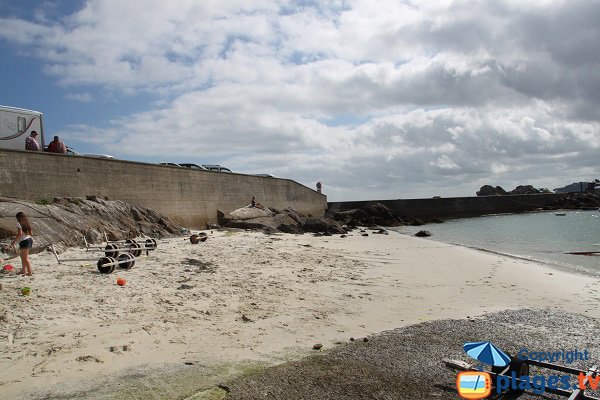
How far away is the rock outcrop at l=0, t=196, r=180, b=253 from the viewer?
10.9 metres

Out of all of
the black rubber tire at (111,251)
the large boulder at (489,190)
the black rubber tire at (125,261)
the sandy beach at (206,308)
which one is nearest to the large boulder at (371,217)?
the sandy beach at (206,308)

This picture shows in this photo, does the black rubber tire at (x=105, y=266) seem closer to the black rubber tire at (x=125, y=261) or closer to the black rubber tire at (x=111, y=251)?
the black rubber tire at (x=125, y=261)

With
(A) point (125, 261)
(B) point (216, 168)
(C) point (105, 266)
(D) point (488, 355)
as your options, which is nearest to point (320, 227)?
(B) point (216, 168)

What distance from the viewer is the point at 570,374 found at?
439 cm

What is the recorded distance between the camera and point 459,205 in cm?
5656

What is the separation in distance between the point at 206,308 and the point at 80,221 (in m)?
7.70

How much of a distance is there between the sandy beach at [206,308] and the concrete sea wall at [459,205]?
36.9 metres

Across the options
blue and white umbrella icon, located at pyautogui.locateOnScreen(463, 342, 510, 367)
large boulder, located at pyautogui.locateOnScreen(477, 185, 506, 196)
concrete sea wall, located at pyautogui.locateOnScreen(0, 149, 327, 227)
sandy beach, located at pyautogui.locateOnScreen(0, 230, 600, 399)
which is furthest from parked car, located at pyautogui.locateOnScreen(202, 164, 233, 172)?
large boulder, located at pyautogui.locateOnScreen(477, 185, 506, 196)

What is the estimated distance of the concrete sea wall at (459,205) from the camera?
168 feet

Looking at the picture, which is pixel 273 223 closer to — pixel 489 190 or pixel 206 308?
pixel 206 308

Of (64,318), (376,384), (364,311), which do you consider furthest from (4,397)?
(364,311)

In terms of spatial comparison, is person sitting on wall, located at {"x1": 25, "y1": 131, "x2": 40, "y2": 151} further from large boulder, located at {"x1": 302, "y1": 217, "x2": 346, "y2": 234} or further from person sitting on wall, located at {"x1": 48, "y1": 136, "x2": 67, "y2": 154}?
large boulder, located at {"x1": 302, "y1": 217, "x2": 346, "y2": 234}

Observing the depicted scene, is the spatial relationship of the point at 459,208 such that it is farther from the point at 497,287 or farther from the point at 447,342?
the point at 447,342

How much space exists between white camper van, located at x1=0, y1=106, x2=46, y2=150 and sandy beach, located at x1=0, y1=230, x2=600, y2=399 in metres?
8.96
